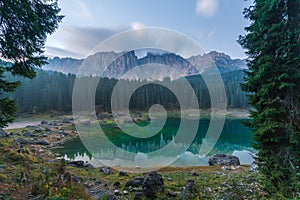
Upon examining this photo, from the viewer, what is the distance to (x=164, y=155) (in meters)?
20.6

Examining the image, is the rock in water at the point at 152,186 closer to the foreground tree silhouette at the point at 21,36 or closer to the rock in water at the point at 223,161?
the foreground tree silhouette at the point at 21,36

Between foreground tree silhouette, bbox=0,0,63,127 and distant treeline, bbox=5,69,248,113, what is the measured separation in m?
56.2

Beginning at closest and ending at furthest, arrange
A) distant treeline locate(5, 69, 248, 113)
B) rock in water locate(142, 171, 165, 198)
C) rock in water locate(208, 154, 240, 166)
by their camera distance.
Result: rock in water locate(142, 171, 165, 198) < rock in water locate(208, 154, 240, 166) < distant treeline locate(5, 69, 248, 113)

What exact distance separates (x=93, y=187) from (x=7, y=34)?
24.2 ft

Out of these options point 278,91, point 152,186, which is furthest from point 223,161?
point 278,91

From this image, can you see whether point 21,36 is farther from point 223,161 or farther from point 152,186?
point 223,161

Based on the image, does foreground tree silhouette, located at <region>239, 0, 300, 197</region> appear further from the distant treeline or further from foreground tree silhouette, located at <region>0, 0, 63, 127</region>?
the distant treeline

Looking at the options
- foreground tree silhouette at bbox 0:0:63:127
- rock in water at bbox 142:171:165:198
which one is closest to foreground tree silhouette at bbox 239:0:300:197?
rock in water at bbox 142:171:165:198

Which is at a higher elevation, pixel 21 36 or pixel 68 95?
pixel 68 95

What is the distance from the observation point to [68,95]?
6006cm

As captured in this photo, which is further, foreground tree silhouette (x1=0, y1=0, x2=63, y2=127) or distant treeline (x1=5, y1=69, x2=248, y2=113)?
distant treeline (x1=5, y1=69, x2=248, y2=113)

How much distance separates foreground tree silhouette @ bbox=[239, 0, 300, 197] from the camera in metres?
4.79

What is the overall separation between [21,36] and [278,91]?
851 cm

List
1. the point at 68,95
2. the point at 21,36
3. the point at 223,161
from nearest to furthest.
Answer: the point at 21,36, the point at 223,161, the point at 68,95
